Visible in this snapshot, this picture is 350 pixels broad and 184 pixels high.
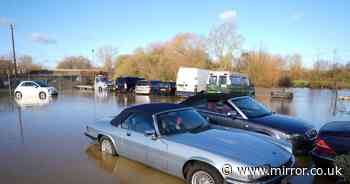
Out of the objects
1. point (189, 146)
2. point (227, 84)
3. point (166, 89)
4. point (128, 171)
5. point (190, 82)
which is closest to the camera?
point (189, 146)

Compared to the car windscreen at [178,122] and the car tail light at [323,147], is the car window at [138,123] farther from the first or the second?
the car tail light at [323,147]

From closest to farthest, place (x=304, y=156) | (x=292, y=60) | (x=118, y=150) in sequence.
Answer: (x=118, y=150) → (x=304, y=156) → (x=292, y=60)

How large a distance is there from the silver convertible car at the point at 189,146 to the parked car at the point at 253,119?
1072 millimetres

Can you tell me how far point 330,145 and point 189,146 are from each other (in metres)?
2.54

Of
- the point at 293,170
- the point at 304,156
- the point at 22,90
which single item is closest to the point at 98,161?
the point at 293,170

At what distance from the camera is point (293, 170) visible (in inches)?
139

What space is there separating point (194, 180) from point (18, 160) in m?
4.03

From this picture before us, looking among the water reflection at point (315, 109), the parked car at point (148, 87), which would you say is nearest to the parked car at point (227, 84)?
the water reflection at point (315, 109)

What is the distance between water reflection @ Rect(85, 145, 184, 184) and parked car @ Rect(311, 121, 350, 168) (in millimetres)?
2526

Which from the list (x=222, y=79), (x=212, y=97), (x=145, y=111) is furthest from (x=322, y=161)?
(x=222, y=79)

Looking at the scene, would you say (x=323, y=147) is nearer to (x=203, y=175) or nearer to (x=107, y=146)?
(x=203, y=175)

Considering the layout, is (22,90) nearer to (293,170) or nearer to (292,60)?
(293,170)

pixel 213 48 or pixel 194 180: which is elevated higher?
pixel 213 48

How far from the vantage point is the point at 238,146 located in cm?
352
